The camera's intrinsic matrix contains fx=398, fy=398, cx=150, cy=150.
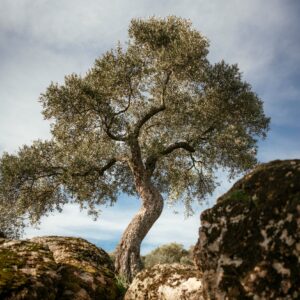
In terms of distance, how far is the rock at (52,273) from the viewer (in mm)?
10656

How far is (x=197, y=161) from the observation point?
Answer: 1166 inches

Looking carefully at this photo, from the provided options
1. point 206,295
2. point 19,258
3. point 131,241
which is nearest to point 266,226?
point 206,295

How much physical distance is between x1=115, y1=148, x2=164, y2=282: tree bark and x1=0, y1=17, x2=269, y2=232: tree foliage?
3.35 ft

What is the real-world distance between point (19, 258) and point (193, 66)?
18.3 metres

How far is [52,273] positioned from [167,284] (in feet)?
12.4

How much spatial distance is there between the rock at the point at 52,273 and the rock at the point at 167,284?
46.1 inches

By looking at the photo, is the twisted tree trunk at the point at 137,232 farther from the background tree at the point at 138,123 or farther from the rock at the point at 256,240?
the rock at the point at 256,240

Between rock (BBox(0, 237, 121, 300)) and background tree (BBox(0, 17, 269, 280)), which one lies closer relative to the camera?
rock (BBox(0, 237, 121, 300))

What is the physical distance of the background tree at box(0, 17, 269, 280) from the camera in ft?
85.1

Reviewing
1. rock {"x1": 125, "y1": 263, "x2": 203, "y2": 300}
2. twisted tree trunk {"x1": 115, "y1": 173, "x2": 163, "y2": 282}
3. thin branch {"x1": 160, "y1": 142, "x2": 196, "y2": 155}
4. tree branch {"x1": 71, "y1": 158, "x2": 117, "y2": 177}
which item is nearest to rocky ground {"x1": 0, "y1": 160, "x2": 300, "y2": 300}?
rock {"x1": 125, "y1": 263, "x2": 203, "y2": 300}

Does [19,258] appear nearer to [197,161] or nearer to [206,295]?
[206,295]

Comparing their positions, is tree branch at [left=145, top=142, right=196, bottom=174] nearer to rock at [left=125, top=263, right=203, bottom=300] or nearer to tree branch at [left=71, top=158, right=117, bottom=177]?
tree branch at [left=71, top=158, right=117, bottom=177]

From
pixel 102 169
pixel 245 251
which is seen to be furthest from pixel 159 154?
pixel 245 251

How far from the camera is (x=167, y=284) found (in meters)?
13.1
